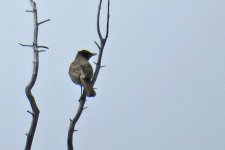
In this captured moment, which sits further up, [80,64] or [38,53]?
[38,53]

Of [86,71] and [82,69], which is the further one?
[82,69]

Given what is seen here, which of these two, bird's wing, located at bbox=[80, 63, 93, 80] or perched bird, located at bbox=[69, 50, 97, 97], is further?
bird's wing, located at bbox=[80, 63, 93, 80]

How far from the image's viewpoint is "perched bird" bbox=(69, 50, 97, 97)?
14.6 metres

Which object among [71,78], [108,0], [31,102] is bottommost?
[71,78]

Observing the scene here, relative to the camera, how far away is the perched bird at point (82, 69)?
14605 millimetres

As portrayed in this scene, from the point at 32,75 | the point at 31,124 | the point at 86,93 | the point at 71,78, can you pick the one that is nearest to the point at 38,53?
the point at 32,75

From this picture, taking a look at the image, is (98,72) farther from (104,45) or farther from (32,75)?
(32,75)

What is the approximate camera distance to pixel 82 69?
15.3 m

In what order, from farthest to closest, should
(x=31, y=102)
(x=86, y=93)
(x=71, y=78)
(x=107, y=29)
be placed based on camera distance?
1. (x=71, y=78)
2. (x=86, y=93)
3. (x=107, y=29)
4. (x=31, y=102)

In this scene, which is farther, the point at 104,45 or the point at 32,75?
the point at 104,45

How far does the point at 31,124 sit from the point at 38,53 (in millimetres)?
1051

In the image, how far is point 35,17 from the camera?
9.84 m

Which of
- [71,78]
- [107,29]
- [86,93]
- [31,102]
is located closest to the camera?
[31,102]

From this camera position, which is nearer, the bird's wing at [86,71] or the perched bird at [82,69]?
the perched bird at [82,69]
